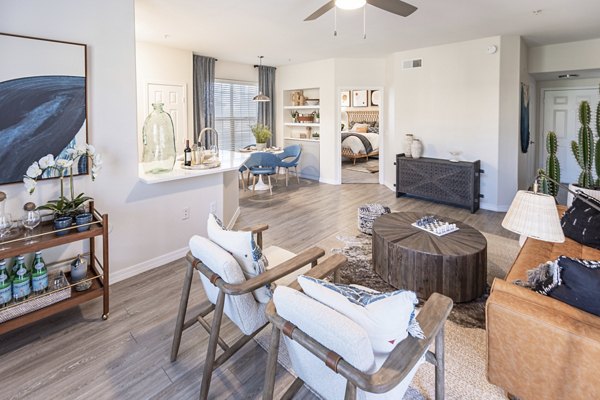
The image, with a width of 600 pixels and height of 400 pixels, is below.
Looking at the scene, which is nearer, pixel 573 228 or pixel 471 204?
pixel 573 228

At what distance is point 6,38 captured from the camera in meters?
2.20

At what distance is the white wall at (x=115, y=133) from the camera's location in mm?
2383

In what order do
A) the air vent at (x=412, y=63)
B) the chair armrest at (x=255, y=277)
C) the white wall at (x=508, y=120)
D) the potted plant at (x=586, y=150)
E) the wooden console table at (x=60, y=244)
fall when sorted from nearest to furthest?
1. the chair armrest at (x=255, y=277)
2. the wooden console table at (x=60, y=244)
3. the potted plant at (x=586, y=150)
4. the white wall at (x=508, y=120)
5. the air vent at (x=412, y=63)

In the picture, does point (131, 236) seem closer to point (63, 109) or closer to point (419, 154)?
point (63, 109)

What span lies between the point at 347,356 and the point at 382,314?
7.1 inches

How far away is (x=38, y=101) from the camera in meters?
2.36

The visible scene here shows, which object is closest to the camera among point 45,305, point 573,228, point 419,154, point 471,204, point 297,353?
point 297,353

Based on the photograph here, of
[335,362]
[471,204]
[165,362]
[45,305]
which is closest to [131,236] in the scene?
[45,305]

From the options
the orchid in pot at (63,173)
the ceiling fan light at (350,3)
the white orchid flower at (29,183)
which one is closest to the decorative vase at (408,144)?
the ceiling fan light at (350,3)

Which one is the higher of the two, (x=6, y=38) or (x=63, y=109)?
(x=6, y=38)

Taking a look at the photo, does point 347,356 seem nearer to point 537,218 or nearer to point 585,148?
point 537,218

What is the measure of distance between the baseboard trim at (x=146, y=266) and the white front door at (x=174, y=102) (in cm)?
295

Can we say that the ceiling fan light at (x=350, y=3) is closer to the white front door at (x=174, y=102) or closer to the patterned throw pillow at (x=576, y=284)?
the patterned throw pillow at (x=576, y=284)

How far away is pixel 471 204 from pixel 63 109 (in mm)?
5216
